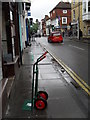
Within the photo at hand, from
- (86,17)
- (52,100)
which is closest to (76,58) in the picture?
(52,100)

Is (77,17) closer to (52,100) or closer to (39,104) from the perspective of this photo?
(52,100)

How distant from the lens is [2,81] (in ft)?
15.7

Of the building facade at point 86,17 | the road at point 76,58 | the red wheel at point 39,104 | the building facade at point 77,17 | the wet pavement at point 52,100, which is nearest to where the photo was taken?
the wet pavement at point 52,100

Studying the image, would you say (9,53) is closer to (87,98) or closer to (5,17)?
(5,17)

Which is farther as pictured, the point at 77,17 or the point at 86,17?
the point at 77,17

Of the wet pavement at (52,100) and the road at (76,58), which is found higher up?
the road at (76,58)

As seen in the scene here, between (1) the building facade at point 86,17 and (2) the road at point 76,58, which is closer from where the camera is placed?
(2) the road at point 76,58

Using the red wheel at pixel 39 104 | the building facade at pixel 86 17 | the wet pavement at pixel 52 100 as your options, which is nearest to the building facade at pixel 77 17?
the building facade at pixel 86 17

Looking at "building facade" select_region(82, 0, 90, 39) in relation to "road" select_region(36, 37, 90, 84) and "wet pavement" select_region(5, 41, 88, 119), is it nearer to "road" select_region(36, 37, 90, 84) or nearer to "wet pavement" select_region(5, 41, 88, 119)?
"road" select_region(36, 37, 90, 84)

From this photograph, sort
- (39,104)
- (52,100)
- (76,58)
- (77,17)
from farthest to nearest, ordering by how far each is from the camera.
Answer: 1. (77,17)
2. (76,58)
3. (52,100)
4. (39,104)

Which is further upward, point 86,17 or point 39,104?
point 86,17

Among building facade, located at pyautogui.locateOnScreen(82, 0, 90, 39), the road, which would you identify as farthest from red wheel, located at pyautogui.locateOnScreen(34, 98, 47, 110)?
building facade, located at pyautogui.locateOnScreen(82, 0, 90, 39)

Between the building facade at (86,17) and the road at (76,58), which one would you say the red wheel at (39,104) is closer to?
the road at (76,58)

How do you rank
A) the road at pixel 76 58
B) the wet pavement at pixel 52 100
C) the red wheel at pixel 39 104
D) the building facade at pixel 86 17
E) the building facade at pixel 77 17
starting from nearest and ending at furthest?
1. the wet pavement at pixel 52 100
2. the red wheel at pixel 39 104
3. the road at pixel 76 58
4. the building facade at pixel 86 17
5. the building facade at pixel 77 17
